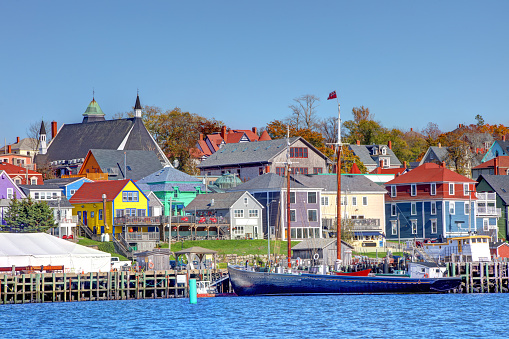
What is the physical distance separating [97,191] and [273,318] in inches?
1963

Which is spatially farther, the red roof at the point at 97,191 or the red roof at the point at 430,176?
the red roof at the point at 430,176

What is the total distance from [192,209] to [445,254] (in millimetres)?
32803

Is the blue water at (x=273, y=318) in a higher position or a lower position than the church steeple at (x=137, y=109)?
lower

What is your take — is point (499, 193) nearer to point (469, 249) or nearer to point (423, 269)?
point (469, 249)

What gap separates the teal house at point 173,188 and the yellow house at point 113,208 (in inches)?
256

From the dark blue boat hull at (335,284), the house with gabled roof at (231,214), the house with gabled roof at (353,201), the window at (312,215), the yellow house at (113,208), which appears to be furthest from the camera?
the house with gabled roof at (353,201)

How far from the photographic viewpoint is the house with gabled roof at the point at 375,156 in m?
151

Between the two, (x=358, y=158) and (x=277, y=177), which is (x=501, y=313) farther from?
(x=358, y=158)

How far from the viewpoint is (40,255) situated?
241ft

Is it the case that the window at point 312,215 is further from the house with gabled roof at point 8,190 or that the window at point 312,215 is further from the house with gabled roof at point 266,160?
the house with gabled roof at point 8,190

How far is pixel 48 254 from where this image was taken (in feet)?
243

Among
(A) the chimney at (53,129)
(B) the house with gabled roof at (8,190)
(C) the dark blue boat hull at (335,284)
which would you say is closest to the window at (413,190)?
(C) the dark blue boat hull at (335,284)

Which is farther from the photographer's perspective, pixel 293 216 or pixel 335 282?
pixel 293 216

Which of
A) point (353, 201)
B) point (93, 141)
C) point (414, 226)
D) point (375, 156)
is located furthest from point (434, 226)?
point (93, 141)
